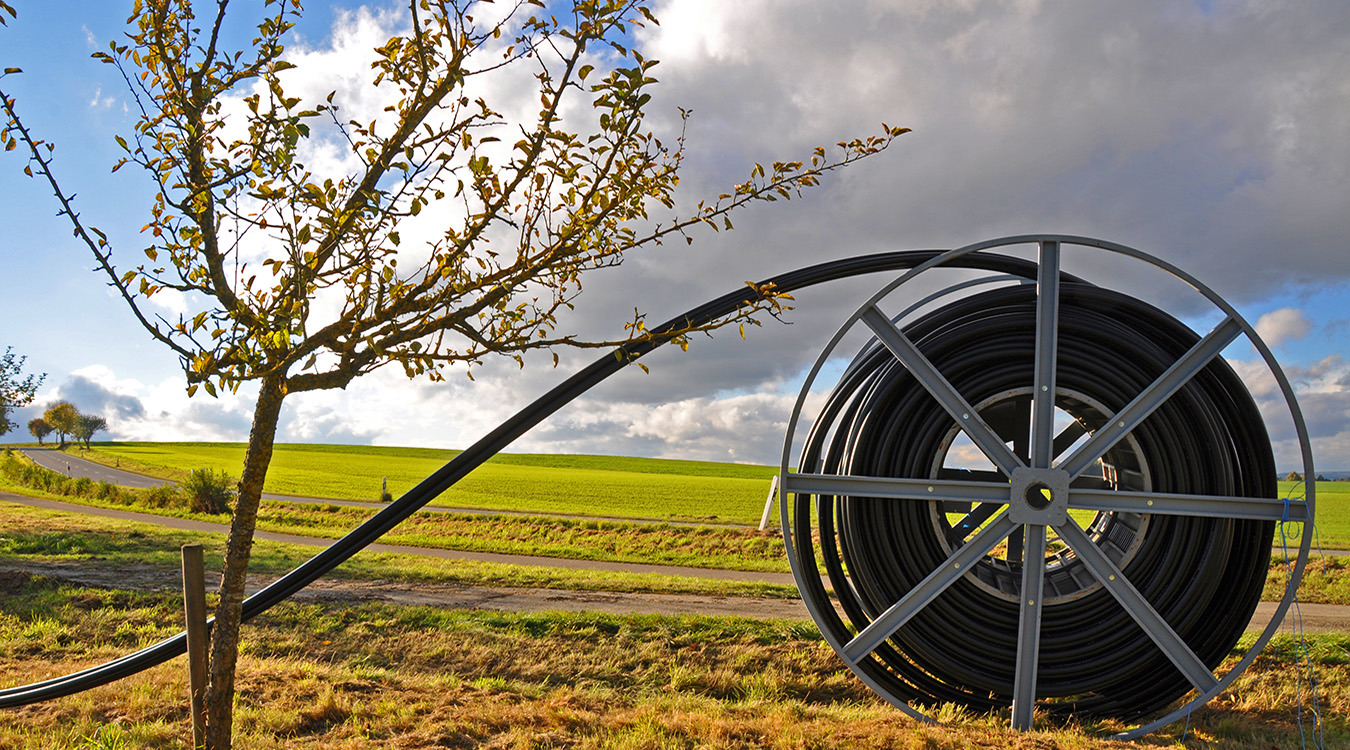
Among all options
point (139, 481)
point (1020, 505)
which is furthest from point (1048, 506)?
point (139, 481)

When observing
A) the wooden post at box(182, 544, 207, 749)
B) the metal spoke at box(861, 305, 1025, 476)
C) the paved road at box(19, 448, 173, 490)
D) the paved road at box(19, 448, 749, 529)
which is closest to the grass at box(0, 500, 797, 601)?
the metal spoke at box(861, 305, 1025, 476)

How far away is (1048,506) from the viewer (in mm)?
4434

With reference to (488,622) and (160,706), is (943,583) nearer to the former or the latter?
(488,622)

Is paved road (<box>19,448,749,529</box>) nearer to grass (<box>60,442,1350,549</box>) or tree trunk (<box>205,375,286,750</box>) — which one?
grass (<box>60,442,1350,549</box>)

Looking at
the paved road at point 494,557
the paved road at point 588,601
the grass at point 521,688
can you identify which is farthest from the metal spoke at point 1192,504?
the paved road at point 494,557

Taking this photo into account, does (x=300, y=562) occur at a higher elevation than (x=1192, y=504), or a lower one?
lower

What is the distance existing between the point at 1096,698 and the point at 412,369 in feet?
15.4

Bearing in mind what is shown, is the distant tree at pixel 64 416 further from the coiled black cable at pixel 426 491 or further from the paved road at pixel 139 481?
the coiled black cable at pixel 426 491

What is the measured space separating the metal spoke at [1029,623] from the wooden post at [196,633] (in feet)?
14.8

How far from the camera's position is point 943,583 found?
4.51 meters

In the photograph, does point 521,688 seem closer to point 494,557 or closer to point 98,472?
point 494,557

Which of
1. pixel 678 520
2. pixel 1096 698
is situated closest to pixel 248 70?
pixel 1096 698

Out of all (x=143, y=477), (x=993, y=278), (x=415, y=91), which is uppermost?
(x=415, y=91)

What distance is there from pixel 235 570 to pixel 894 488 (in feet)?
11.6
